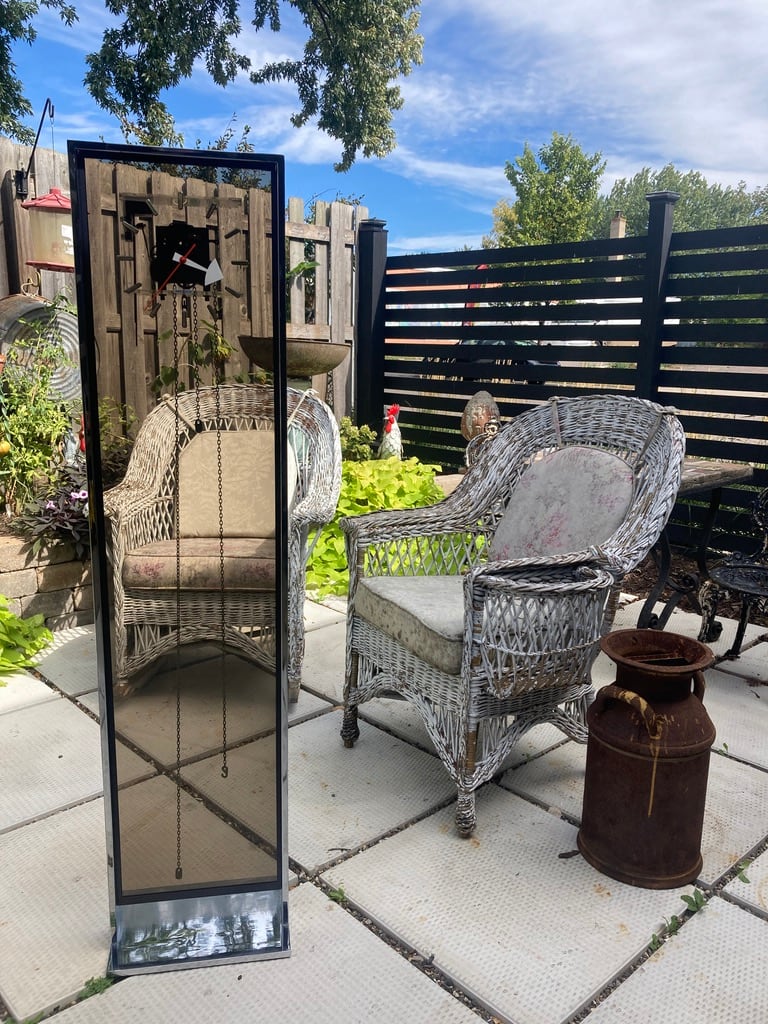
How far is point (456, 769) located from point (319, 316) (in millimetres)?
4492

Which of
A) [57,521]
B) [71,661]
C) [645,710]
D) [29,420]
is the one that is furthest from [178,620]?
[29,420]

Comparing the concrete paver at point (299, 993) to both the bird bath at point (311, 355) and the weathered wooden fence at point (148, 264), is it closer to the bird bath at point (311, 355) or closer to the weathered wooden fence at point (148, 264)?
the weathered wooden fence at point (148, 264)

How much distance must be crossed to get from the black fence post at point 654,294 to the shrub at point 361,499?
4.67 feet

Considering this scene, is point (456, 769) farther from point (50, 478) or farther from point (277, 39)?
point (277, 39)

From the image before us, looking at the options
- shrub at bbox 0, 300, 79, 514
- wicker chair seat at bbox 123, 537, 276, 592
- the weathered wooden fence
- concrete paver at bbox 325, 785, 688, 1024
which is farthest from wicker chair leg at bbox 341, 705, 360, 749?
shrub at bbox 0, 300, 79, 514

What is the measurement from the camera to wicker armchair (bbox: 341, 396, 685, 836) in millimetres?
1830

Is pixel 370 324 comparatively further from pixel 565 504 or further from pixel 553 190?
pixel 553 190

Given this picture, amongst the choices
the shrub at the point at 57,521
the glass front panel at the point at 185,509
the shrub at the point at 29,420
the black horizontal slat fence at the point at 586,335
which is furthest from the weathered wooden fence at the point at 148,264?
the black horizontal slat fence at the point at 586,335

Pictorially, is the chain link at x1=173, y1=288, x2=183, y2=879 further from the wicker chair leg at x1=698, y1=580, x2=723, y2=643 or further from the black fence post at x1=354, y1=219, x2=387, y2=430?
the black fence post at x1=354, y1=219, x2=387, y2=430

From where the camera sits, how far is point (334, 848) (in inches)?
70.5

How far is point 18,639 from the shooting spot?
281cm

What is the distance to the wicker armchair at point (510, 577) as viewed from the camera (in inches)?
72.1

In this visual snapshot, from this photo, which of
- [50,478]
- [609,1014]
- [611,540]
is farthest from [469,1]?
[609,1014]

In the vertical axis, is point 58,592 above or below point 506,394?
below
